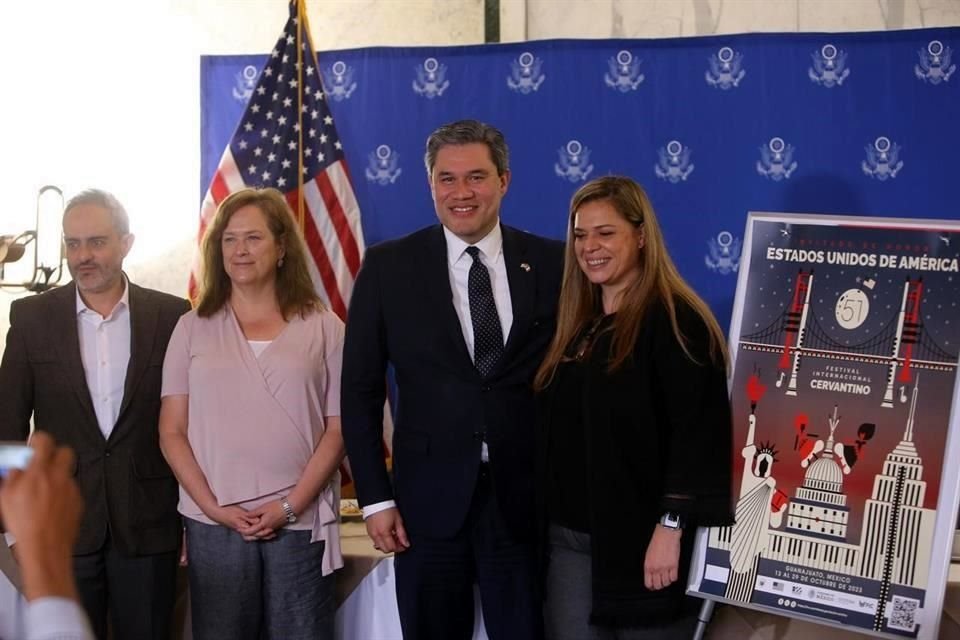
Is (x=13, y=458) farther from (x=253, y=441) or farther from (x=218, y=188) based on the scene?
(x=218, y=188)

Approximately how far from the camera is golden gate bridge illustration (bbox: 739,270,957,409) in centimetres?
217

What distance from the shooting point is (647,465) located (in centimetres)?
225

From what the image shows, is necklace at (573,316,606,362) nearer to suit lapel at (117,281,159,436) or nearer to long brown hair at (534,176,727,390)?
long brown hair at (534,176,727,390)

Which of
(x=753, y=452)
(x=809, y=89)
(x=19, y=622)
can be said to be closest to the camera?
(x=753, y=452)

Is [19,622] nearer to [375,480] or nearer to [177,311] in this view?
[177,311]

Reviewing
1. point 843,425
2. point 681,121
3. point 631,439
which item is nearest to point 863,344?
point 843,425

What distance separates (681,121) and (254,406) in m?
2.26

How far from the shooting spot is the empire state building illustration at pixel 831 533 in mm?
2145

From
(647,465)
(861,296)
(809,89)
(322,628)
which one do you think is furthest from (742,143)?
(322,628)

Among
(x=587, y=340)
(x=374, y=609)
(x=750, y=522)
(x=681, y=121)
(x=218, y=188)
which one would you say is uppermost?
(x=681, y=121)

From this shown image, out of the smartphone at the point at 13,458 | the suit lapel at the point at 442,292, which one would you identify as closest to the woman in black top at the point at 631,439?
the suit lapel at the point at 442,292

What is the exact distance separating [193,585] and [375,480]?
58cm

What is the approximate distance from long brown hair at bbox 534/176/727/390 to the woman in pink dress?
650 mm

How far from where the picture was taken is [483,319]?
8.22ft
